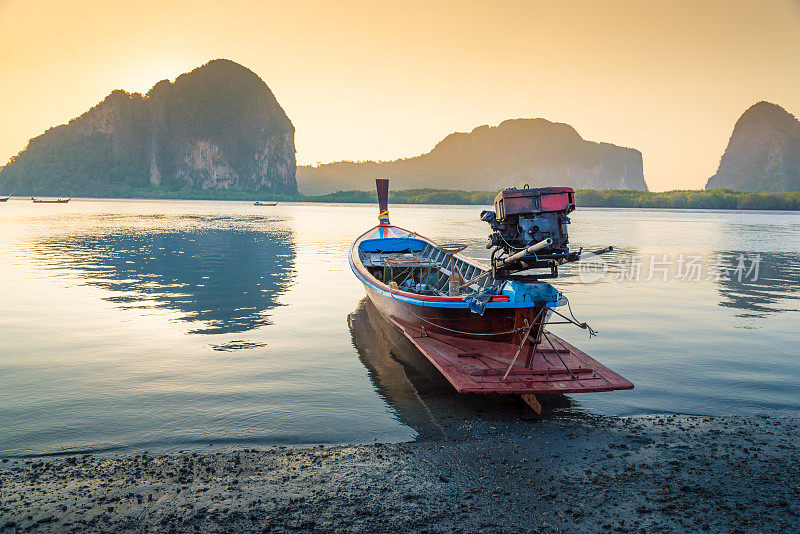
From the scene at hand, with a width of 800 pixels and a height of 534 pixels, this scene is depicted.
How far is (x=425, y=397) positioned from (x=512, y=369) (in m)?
1.89

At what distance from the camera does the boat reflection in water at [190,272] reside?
17.9m

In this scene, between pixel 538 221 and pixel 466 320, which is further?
pixel 466 320

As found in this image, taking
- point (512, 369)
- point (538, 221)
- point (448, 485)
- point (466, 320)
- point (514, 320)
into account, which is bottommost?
point (448, 485)

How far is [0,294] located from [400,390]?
1682 cm

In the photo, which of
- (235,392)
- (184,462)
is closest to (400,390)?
(235,392)

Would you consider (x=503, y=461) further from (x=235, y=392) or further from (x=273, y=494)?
(x=235, y=392)

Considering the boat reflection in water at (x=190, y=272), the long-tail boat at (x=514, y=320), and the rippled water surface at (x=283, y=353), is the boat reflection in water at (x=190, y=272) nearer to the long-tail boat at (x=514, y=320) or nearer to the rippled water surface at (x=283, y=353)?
the rippled water surface at (x=283, y=353)

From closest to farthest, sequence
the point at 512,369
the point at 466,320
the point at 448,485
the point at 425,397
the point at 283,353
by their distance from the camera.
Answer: the point at 448,485
the point at 512,369
the point at 425,397
the point at 466,320
the point at 283,353

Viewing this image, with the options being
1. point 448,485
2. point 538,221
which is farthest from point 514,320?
point 448,485

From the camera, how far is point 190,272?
2633 cm

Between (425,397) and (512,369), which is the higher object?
(512,369)

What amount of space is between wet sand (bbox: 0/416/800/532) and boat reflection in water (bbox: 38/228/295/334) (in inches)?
327

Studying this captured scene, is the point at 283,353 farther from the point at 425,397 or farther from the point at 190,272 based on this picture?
the point at 190,272

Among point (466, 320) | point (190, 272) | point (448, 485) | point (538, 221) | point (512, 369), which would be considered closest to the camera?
point (448, 485)
